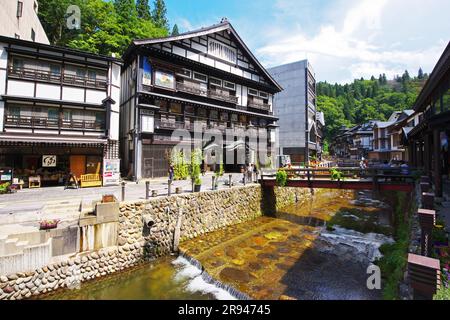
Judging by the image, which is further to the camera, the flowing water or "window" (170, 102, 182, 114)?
"window" (170, 102, 182, 114)

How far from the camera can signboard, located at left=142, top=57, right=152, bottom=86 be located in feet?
66.6

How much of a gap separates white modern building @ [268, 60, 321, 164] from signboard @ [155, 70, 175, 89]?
30.3 m

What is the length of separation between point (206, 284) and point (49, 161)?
16.4m

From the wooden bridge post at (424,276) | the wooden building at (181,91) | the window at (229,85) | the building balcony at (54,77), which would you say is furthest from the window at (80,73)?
the wooden bridge post at (424,276)

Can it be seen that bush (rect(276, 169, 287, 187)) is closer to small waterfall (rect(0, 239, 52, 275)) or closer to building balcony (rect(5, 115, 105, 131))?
small waterfall (rect(0, 239, 52, 275))

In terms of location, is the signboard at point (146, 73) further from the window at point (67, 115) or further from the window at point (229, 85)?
the window at point (229, 85)

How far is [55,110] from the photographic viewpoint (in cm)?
1667

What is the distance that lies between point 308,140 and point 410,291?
40832 millimetres

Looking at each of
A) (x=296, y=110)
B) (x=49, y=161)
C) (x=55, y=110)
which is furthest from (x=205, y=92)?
(x=296, y=110)

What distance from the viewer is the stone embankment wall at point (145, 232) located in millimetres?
7406

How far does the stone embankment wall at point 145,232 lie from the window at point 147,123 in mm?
10224

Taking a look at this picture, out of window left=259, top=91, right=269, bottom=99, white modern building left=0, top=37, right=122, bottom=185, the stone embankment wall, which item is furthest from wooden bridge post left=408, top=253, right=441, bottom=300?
window left=259, top=91, right=269, bottom=99

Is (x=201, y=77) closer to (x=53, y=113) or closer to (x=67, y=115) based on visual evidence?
(x=67, y=115)

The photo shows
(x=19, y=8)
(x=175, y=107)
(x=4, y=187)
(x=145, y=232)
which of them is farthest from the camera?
(x=175, y=107)
